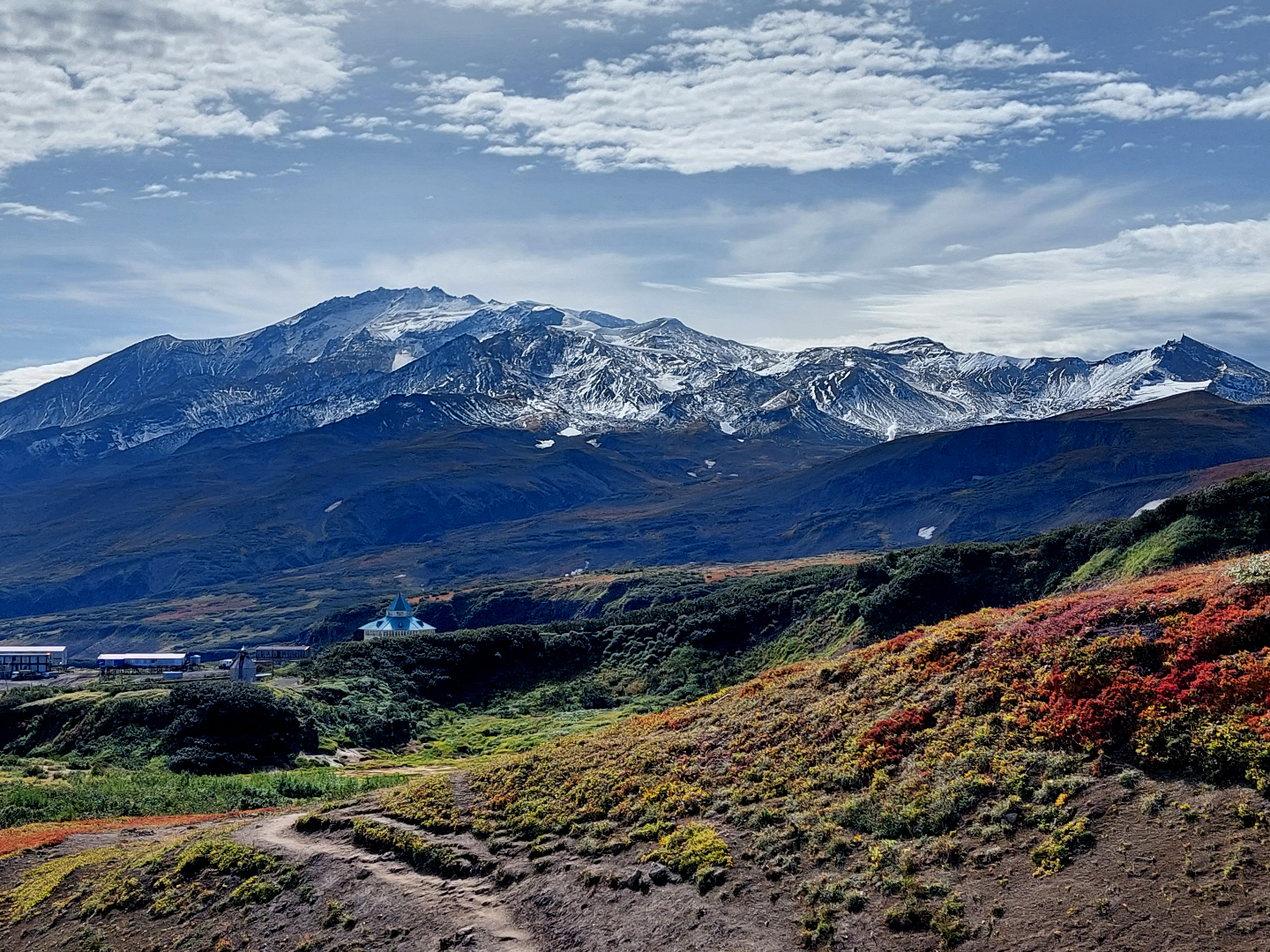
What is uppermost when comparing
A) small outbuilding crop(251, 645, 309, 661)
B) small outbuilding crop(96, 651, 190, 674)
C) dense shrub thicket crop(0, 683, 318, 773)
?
dense shrub thicket crop(0, 683, 318, 773)

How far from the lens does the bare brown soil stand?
1959cm

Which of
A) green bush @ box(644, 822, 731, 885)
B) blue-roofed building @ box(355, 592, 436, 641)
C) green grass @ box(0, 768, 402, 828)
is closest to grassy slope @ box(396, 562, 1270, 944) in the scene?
green bush @ box(644, 822, 731, 885)

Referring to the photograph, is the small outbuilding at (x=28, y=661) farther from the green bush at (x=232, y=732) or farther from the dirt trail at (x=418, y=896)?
the dirt trail at (x=418, y=896)

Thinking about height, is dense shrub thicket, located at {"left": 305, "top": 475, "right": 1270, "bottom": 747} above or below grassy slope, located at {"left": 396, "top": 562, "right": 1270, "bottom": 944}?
below

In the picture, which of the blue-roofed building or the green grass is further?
the blue-roofed building

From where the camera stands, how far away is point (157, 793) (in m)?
53.0

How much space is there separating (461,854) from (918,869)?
13.0 meters

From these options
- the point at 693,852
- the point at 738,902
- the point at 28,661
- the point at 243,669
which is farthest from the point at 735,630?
the point at 28,661

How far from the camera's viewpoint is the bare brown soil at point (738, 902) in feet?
64.3

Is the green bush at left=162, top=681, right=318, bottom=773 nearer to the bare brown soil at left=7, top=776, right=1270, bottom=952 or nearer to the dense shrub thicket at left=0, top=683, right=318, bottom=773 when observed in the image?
the dense shrub thicket at left=0, top=683, right=318, bottom=773

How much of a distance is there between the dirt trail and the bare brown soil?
0.16 ft

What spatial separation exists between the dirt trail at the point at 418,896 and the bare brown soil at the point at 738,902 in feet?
0.16

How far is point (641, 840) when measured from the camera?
94.8 feet

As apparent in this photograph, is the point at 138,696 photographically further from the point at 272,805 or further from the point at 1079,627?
the point at 1079,627
